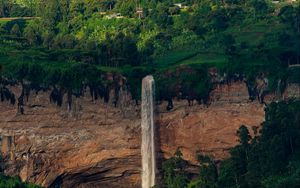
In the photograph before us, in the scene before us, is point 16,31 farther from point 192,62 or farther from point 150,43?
point 192,62

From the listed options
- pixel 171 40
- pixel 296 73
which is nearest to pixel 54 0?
pixel 171 40

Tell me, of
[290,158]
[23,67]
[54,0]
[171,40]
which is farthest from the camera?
[54,0]

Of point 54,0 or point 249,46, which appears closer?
point 249,46

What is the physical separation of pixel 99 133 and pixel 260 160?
3907 mm

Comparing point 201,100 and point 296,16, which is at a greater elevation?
point 296,16

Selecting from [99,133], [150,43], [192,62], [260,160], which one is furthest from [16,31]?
[260,160]

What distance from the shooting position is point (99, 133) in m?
26.7

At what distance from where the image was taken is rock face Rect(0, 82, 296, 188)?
26375 mm

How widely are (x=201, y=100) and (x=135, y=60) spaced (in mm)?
1943

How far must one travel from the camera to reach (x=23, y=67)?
26109 mm

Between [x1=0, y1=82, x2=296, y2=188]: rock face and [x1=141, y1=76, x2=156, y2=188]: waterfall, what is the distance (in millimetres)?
167

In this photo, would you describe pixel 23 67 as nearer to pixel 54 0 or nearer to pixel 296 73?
pixel 296 73

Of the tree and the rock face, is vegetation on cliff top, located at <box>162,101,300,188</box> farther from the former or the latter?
the tree

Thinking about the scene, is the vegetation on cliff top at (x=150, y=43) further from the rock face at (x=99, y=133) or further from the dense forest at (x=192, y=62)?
the rock face at (x=99, y=133)
